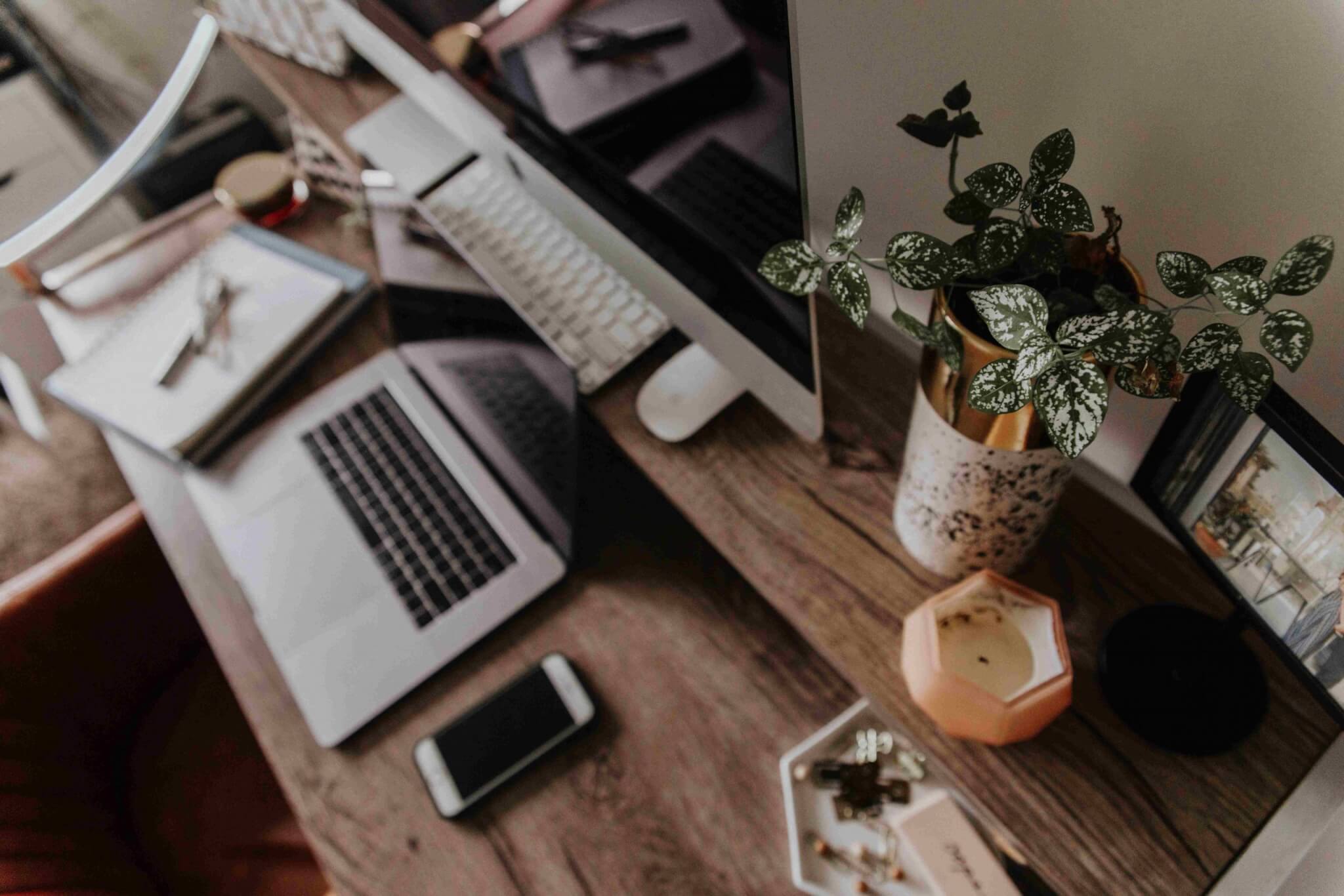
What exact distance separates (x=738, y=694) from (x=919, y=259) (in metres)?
0.53

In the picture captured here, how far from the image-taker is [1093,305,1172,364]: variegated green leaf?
36cm

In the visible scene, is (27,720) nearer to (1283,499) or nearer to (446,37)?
(446,37)

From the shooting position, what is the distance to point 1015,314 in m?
0.36

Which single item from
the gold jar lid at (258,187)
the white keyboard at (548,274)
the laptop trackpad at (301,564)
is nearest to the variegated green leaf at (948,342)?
the white keyboard at (548,274)

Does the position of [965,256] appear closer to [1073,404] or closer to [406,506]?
[1073,404]

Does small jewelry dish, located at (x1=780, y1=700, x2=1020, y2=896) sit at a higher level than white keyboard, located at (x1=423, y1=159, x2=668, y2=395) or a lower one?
lower

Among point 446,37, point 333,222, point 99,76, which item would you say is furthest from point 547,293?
point 99,76

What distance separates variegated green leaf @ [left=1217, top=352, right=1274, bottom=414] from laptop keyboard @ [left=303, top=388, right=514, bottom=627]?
69cm

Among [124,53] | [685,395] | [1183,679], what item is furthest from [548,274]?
[124,53]

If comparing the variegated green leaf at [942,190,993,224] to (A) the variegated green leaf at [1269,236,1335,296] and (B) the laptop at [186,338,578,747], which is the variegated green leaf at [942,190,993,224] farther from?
(B) the laptop at [186,338,578,747]

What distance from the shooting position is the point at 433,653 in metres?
0.84

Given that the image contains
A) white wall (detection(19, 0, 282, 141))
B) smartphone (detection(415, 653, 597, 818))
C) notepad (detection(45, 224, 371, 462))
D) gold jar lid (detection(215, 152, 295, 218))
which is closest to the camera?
smartphone (detection(415, 653, 597, 818))

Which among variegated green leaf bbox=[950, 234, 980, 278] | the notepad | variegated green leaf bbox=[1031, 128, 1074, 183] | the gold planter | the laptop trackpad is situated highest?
variegated green leaf bbox=[1031, 128, 1074, 183]

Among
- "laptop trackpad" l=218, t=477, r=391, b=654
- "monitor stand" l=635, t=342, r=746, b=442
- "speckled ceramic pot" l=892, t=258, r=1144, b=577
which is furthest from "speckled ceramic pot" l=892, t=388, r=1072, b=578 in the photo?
"laptop trackpad" l=218, t=477, r=391, b=654
